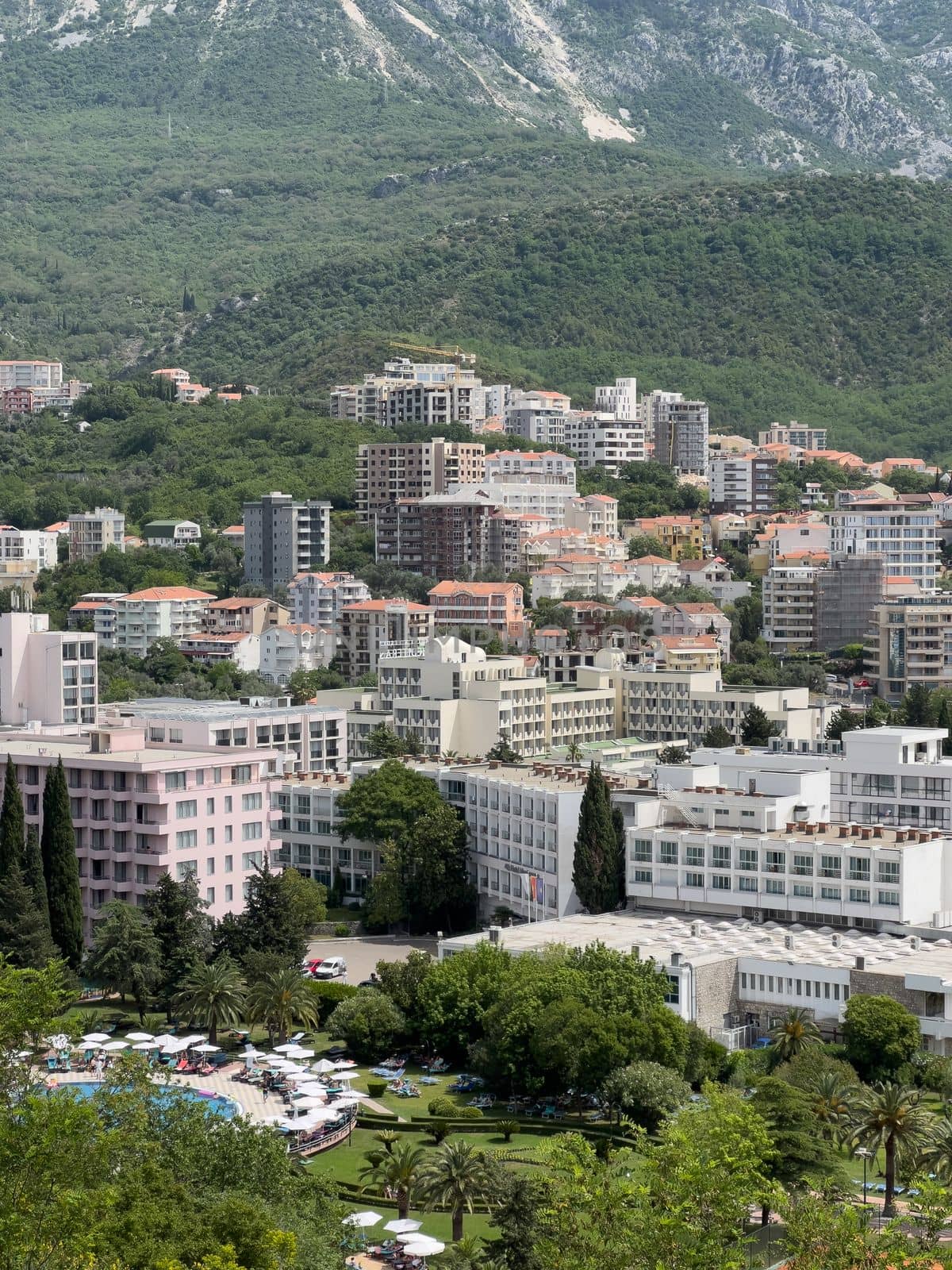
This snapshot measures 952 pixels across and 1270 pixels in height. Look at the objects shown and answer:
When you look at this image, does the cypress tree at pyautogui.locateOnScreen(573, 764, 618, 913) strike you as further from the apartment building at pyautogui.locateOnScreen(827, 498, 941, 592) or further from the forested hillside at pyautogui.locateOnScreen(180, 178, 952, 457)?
the forested hillside at pyautogui.locateOnScreen(180, 178, 952, 457)

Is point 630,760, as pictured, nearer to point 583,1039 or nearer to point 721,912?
point 721,912

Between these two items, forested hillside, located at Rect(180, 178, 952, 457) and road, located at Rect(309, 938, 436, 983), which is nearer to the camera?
road, located at Rect(309, 938, 436, 983)

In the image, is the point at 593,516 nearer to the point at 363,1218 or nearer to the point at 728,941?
the point at 728,941

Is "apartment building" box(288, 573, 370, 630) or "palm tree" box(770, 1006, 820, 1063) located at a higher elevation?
"apartment building" box(288, 573, 370, 630)

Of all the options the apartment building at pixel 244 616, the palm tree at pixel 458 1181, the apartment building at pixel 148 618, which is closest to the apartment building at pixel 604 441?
the apartment building at pixel 244 616

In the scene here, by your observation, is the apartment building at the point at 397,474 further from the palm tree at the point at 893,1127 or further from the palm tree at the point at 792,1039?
the palm tree at the point at 893,1127

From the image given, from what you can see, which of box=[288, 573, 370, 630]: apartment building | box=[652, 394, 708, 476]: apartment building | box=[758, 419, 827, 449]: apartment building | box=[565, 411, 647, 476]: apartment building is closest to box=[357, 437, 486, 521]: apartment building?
box=[288, 573, 370, 630]: apartment building
